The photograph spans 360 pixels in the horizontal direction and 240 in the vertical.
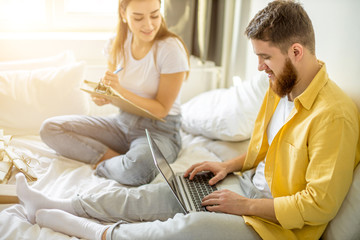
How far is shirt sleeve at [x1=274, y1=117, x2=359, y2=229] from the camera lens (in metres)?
1.02

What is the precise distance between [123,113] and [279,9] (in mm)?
949

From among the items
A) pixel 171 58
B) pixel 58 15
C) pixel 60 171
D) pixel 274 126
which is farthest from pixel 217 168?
pixel 58 15

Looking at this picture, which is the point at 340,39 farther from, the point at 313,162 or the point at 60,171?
the point at 60,171

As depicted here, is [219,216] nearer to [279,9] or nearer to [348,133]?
[348,133]

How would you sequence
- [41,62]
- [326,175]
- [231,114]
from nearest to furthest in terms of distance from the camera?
[326,175], [231,114], [41,62]

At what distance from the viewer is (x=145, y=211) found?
1.29m

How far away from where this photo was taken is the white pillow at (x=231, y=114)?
192cm

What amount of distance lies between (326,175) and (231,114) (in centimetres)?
96

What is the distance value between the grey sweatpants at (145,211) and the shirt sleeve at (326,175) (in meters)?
0.14

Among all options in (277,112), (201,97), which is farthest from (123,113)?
(277,112)

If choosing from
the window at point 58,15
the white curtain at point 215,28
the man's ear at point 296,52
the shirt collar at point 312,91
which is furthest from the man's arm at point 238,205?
the window at point 58,15

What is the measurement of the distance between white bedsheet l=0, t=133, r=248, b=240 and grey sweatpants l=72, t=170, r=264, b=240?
0.14 m

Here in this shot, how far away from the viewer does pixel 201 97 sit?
232 centimetres

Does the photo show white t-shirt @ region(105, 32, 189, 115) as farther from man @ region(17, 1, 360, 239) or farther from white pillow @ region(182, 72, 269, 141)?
man @ region(17, 1, 360, 239)
